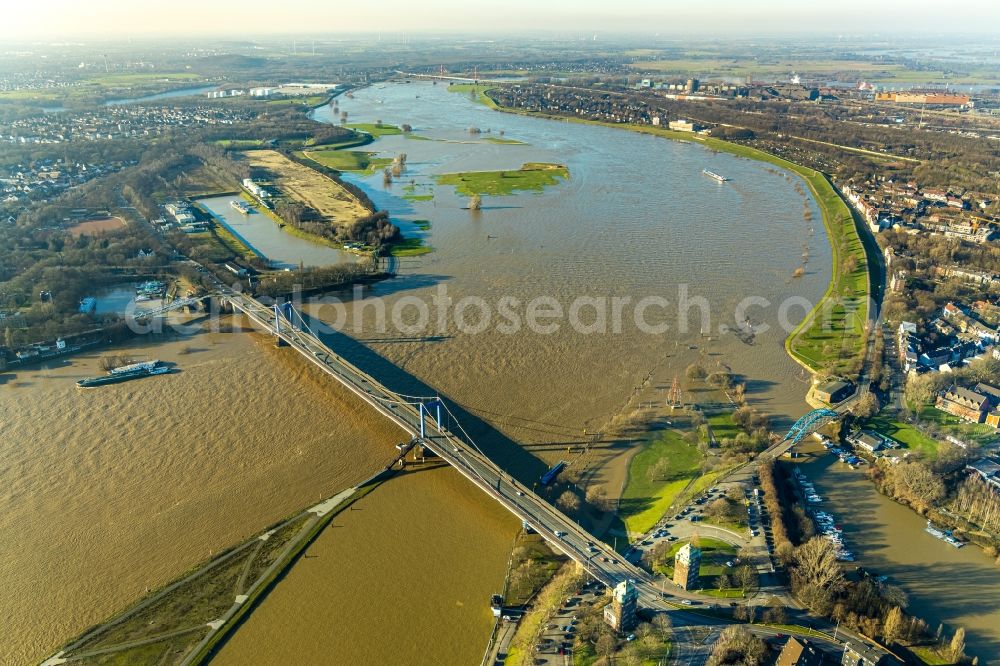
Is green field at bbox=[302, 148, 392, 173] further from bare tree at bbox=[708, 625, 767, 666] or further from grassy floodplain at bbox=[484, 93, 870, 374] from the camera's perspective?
bare tree at bbox=[708, 625, 767, 666]

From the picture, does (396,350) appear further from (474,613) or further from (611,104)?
(611,104)

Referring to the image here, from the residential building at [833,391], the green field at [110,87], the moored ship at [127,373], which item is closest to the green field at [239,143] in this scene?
the green field at [110,87]

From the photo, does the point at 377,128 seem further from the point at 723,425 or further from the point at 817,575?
the point at 817,575

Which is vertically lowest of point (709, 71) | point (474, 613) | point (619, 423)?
point (474, 613)

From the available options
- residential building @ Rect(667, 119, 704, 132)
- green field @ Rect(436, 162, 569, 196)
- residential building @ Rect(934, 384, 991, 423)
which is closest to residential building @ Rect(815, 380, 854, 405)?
residential building @ Rect(934, 384, 991, 423)

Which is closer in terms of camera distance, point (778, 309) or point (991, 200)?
point (778, 309)

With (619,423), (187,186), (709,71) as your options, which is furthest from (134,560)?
(709,71)
